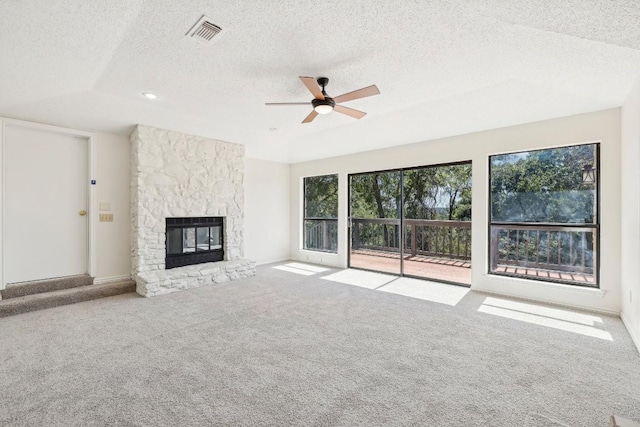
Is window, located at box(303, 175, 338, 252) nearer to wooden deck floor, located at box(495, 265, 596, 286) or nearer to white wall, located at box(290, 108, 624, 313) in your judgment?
white wall, located at box(290, 108, 624, 313)

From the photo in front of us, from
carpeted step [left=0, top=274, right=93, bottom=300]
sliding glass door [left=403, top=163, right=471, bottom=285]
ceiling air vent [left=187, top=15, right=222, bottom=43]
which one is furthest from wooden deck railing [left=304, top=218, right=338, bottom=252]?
ceiling air vent [left=187, top=15, right=222, bottom=43]

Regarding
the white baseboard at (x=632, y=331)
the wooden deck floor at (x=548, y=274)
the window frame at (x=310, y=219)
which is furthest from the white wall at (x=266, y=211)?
the white baseboard at (x=632, y=331)

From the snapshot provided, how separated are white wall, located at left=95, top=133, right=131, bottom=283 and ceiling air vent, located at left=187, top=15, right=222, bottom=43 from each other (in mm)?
3306

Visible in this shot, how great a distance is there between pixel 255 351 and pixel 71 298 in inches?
120

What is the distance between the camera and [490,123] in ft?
13.4

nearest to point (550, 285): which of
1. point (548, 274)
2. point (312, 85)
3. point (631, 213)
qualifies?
point (548, 274)

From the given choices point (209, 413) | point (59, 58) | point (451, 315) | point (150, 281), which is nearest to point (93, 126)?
point (59, 58)

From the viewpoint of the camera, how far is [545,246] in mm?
4078

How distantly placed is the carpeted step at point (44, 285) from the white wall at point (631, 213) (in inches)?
256

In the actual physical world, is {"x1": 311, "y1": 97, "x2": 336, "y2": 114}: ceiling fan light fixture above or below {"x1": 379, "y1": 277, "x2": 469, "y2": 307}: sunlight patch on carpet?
above

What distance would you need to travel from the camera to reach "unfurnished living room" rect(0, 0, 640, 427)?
193cm

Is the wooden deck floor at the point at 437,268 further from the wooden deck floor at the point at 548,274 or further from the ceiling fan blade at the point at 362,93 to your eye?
the ceiling fan blade at the point at 362,93

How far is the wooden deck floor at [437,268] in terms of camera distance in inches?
154

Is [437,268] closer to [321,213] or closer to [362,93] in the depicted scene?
[321,213]
